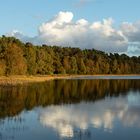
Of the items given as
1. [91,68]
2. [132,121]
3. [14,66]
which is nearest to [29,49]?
[14,66]

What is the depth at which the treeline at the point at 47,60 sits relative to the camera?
9031cm

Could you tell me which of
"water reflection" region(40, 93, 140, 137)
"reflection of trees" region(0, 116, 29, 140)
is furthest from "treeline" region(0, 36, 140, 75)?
"reflection of trees" region(0, 116, 29, 140)

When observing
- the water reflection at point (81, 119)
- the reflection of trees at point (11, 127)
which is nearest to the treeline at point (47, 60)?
the water reflection at point (81, 119)

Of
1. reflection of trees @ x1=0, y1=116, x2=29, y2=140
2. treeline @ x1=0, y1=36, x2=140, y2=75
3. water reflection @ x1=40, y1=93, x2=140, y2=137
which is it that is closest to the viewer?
reflection of trees @ x1=0, y1=116, x2=29, y2=140

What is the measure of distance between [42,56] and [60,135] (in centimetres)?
9944

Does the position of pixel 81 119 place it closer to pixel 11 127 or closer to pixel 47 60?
pixel 11 127

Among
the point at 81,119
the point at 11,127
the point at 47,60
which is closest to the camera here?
the point at 11,127

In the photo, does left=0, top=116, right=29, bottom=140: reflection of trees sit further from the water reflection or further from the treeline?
the treeline

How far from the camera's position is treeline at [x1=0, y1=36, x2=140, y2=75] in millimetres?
90312

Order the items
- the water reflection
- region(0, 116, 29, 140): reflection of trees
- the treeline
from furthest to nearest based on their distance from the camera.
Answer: the treeline, the water reflection, region(0, 116, 29, 140): reflection of trees

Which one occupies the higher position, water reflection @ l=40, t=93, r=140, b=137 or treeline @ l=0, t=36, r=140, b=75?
treeline @ l=0, t=36, r=140, b=75

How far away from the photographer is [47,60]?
416 ft

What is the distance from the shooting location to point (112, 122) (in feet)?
95.0

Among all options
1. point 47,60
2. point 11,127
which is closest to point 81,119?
point 11,127
